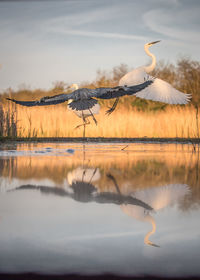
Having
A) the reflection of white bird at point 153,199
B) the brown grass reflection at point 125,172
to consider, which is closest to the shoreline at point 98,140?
the brown grass reflection at point 125,172

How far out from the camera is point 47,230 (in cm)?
253

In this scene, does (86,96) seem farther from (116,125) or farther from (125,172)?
(116,125)

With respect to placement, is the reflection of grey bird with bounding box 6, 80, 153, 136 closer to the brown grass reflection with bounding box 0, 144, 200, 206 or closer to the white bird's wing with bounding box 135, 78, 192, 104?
the white bird's wing with bounding box 135, 78, 192, 104

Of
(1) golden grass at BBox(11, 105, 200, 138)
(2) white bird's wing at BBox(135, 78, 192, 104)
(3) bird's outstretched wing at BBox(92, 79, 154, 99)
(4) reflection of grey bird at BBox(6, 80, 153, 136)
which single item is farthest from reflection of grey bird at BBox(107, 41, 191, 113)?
(1) golden grass at BBox(11, 105, 200, 138)

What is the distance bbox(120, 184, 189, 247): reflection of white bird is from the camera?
9.41 feet

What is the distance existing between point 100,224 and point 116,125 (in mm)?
12869

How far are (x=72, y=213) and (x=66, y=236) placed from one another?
0.66m

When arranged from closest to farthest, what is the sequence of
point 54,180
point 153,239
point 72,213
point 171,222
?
point 153,239 < point 171,222 < point 72,213 < point 54,180

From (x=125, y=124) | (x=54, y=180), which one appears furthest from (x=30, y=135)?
(x=54, y=180)

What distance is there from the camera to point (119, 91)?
8.00 meters

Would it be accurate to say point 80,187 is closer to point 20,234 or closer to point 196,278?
point 20,234

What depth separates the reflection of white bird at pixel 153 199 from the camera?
2.87 m

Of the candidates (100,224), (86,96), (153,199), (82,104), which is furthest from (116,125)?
(100,224)

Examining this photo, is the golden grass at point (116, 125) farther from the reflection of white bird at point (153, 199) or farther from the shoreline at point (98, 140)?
the reflection of white bird at point (153, 199)
